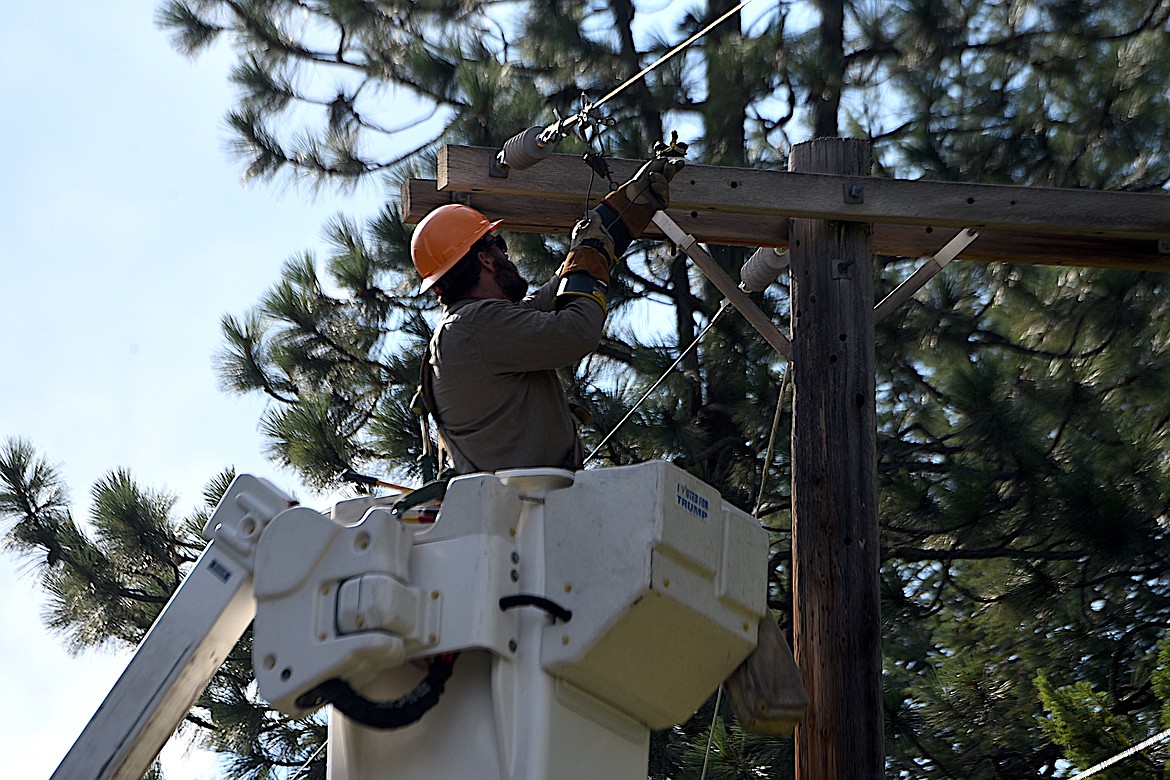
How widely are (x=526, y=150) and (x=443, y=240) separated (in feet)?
2.94

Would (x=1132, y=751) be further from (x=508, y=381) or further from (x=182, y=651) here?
(x=182, y=651)

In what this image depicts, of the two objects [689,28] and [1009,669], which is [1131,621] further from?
[689,28]

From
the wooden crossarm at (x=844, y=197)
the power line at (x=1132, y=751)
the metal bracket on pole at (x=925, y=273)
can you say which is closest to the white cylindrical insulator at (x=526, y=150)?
the wooden crossarm at (x=844, y=197)

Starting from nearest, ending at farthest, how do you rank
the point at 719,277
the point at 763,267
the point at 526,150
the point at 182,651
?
the point at 182,651, the point at 526,150, the point at 719,277, the point at 763,267

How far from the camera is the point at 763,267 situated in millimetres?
6785

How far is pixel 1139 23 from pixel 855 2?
171 centimetres

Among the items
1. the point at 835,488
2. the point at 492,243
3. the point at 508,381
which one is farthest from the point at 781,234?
the point at 508,381

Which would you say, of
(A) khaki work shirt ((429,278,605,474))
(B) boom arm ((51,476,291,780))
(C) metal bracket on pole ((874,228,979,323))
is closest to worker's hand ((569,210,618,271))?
(A) khaki work shirt ((429,278,605,474))

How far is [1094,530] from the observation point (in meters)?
8.59

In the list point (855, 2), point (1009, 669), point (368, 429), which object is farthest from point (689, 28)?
point (1009, 669)

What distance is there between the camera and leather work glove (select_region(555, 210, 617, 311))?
442 cm

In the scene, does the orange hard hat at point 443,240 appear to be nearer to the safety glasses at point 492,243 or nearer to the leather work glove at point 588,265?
the safety glasses at point 492,243

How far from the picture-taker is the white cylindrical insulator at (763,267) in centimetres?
660

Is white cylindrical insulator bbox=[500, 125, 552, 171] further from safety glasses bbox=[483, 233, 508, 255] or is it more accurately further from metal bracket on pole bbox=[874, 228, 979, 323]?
metal bracket on pole bbox=[874, 228, 979, 323]
